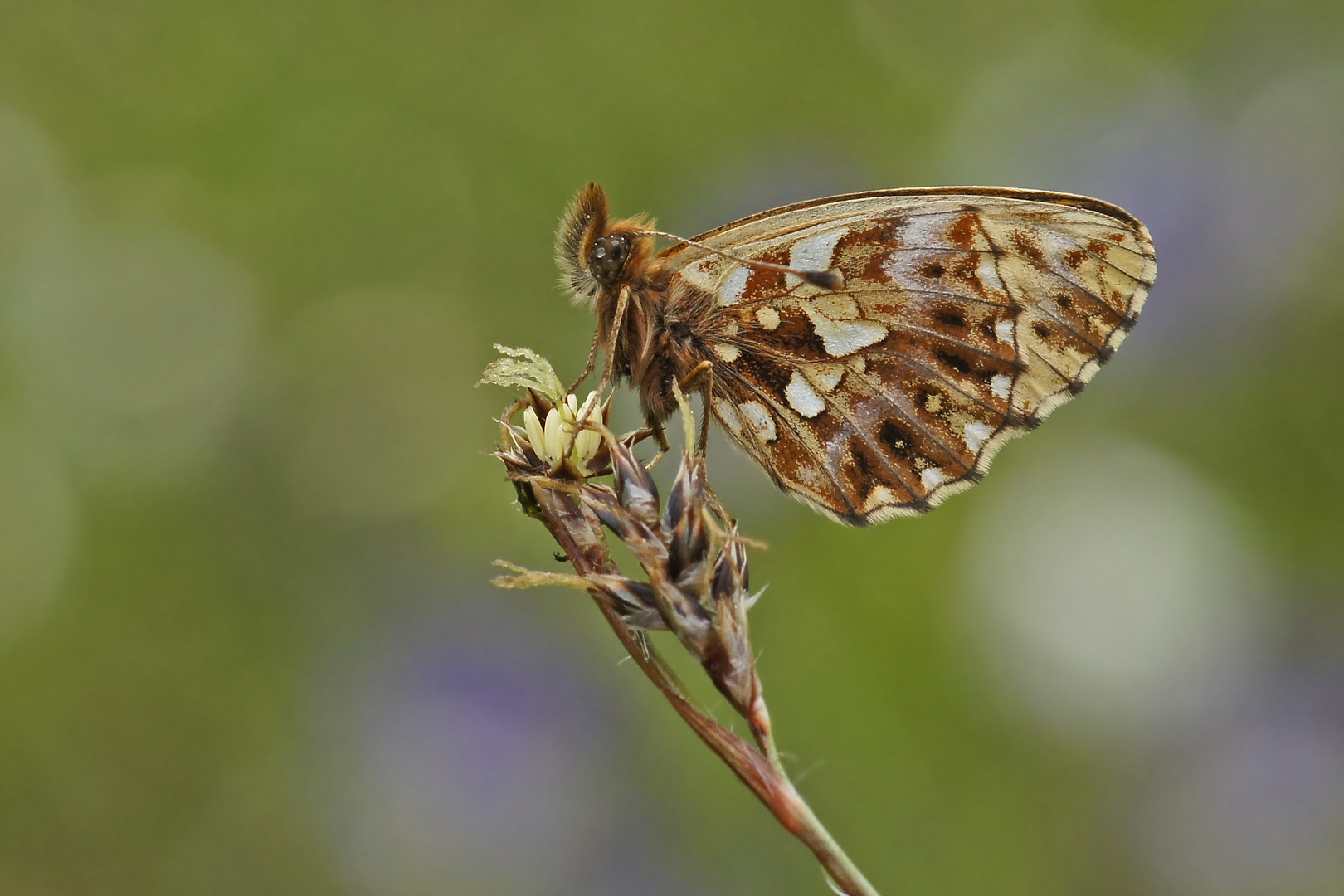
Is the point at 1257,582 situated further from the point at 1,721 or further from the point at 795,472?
the point at 1,721

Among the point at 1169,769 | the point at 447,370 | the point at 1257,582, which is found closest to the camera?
the point at 1169,769

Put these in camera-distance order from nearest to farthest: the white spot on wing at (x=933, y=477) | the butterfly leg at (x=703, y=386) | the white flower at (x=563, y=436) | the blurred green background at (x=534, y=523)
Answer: the white flower at (x=563, y=436)
the butterfly leg at (x=703, y=386)
the white spot on wing at (x=933, y=477)
the blurred green background at (x=534, y=523)

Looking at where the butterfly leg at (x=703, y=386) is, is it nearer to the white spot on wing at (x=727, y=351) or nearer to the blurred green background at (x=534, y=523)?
the white spot on wing at (x=727, y=351)

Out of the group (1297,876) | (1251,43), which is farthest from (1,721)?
(1251,43)

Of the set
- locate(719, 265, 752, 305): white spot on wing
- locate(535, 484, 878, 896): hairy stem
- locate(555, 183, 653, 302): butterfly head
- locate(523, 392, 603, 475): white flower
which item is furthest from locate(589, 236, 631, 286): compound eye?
locate(535, 484, 878, 896): hairy stem

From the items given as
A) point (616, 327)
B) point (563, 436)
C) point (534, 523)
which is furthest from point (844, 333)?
point (534, 523)

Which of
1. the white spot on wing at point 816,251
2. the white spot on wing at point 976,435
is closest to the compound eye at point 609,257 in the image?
the white spot on wing at point 816,251

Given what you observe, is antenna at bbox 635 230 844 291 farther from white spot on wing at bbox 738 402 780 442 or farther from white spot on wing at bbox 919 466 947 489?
white spot on wing at bbox 919 466 947 489

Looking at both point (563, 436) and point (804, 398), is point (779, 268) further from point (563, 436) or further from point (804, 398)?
point (563, 436)
